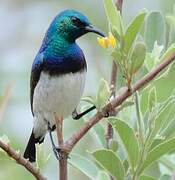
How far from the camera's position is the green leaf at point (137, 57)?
1.71 meters

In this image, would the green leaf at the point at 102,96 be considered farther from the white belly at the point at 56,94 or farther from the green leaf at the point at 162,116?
the white belly at the point at 56,94

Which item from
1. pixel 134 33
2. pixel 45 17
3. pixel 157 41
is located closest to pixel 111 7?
pixel 134 33

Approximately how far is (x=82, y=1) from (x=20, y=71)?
2.78 ft

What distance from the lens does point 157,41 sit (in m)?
2.35

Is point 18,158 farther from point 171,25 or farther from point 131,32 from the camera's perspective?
point 171,25

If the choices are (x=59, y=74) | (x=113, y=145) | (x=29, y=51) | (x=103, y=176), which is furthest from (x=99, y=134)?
(x=29, y=51)

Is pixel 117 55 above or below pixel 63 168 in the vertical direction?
above

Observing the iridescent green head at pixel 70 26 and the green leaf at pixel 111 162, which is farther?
the iridescent green head at pixel 70 26

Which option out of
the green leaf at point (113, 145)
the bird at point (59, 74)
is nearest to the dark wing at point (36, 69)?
the bird at point (59, 74)

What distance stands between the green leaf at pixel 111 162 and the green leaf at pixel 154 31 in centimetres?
61

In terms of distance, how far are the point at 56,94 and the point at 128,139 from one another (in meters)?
A: 1.20

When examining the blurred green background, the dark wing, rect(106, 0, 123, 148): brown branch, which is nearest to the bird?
the dark wing

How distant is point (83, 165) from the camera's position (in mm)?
2252

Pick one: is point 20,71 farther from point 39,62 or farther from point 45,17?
point 39,62
